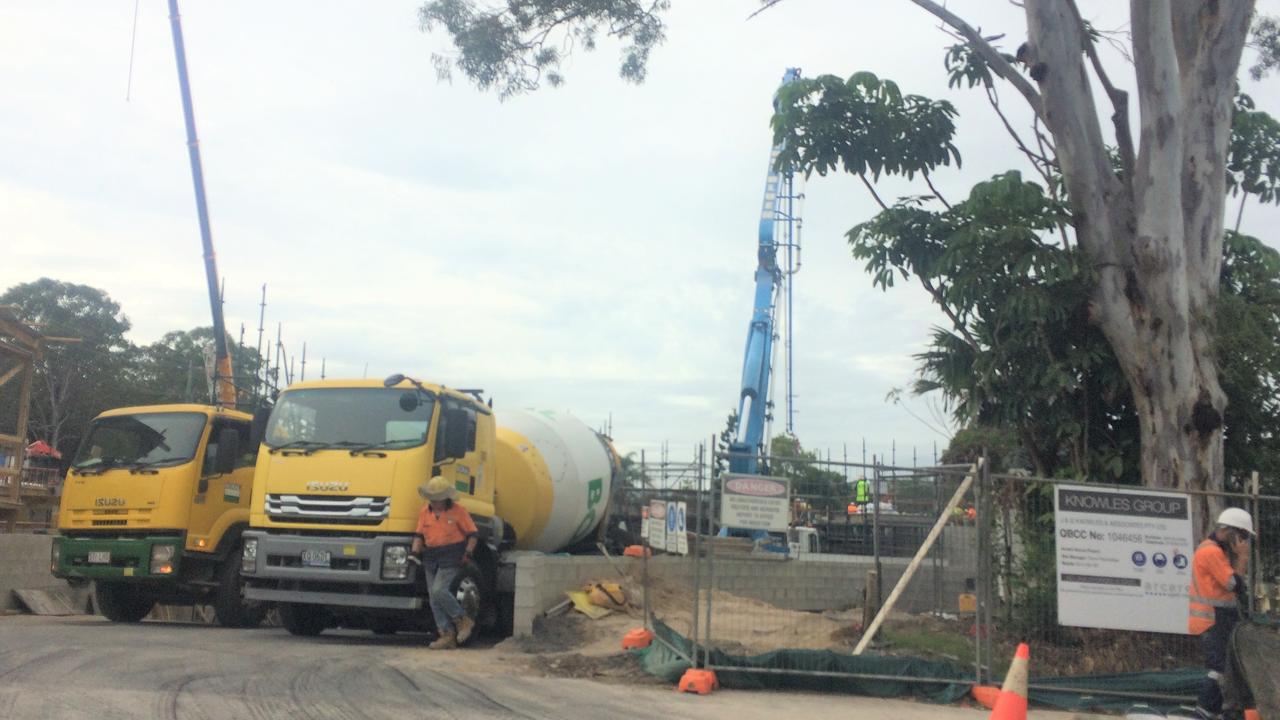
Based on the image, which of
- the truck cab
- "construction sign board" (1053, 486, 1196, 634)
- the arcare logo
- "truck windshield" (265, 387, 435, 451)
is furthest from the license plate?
"construction sign board" (1053, 486, 1196, 634)

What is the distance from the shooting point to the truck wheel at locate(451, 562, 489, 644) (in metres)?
12.4

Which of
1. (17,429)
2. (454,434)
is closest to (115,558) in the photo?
(454,434)

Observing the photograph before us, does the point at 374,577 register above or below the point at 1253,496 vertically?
below

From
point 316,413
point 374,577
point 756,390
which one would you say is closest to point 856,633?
point 374,577

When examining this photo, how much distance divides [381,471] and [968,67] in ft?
28.0

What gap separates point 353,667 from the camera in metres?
10.4

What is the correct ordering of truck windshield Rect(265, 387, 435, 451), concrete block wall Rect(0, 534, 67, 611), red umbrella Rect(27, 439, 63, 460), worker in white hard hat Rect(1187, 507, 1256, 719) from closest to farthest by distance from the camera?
worker in white hard hat Rect(1187, 507, 1256, 719) → truck windshield Rect(265, 387, 435, 451) → concrete block wall Rect(0, 534, 67, 611) → red umbrella Rect(27, 439, 63, 460)

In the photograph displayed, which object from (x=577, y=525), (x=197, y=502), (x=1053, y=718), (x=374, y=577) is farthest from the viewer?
(x=577, y=525)

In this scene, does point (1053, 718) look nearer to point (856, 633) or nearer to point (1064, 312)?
point (856, 633)

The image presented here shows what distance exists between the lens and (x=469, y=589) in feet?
41.5

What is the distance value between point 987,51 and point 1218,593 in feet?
22.0

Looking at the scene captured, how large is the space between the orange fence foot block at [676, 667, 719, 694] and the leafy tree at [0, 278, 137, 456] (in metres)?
46.2

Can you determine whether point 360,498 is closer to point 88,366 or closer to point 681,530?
point 681,530

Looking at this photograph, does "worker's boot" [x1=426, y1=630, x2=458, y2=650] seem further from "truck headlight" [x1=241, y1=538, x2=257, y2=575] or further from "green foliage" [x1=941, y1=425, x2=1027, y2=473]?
"green foliage" [x1=941, y1=425, x2=1027, y2=473]
